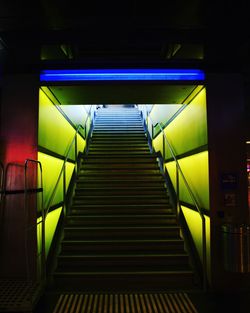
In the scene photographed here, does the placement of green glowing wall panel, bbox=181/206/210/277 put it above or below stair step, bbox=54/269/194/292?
above

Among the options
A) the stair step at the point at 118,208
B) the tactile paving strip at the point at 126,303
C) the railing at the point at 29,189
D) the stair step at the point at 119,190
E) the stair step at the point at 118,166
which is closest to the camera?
the tactile paving strip at the point at 126,303

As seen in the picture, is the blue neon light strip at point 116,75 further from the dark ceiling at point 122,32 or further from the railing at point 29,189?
the railing at point 29,189

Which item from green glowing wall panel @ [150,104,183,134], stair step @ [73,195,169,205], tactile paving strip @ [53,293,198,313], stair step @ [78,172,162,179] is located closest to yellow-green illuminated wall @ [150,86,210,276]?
green glowing wall panel @ [150,104,183,134]

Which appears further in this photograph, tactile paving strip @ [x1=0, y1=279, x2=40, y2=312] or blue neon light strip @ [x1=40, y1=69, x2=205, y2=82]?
blue neon light strip @ [x1=40, y1=69, x2=205, y2=82]

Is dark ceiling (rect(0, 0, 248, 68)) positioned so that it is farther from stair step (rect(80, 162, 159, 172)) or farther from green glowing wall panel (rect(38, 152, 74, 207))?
stair step (rect(80, 162, 159, 172))

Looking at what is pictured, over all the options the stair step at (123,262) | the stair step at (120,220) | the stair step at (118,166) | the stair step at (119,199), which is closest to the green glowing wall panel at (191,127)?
the stair step at (118,166)

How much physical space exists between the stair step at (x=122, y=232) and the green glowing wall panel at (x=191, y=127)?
148 centimetres

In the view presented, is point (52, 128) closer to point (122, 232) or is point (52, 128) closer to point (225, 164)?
point (122, 232)

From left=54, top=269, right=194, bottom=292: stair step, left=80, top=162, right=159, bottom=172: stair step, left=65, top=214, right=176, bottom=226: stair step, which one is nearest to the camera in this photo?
left=54, top=269, right=194, bottom=292: stair step

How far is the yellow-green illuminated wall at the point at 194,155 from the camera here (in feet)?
14.5

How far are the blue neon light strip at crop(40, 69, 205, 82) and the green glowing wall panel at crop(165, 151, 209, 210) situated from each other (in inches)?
46.4

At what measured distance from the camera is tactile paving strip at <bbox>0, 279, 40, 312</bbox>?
3277 mm

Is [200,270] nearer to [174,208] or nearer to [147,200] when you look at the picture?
[174,208]

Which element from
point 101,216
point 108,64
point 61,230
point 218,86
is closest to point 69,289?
point 61,230
